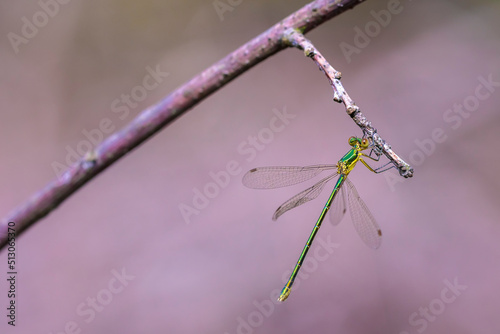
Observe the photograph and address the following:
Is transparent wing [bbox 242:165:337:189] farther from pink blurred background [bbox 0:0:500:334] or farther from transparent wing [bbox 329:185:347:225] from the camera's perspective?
pink blurred background [bbox 0:0:500:334]

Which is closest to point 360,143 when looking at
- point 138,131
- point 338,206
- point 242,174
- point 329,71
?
point 338,206

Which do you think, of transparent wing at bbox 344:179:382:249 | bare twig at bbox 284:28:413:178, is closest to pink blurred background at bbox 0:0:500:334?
transparent wing at bbox 344:179:382:249

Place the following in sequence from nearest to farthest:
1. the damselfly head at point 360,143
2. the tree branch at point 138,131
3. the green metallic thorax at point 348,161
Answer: the tree branch at point 138,131 < the damselfly head at point 360,143 < the green metallic thorax at point 348,161

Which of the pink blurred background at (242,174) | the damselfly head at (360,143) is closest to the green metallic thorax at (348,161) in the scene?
the damselfly head at (360,143)

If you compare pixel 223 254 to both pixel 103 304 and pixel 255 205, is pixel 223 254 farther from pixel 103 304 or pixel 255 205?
pixel 103 304

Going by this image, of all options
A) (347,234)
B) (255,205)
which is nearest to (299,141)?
(255,205)

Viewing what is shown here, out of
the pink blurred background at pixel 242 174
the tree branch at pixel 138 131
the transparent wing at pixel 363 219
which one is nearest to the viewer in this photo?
the tree branch at pixel 138 131

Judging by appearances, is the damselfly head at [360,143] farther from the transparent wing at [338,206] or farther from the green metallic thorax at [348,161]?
the transparent wing at [338,206]
